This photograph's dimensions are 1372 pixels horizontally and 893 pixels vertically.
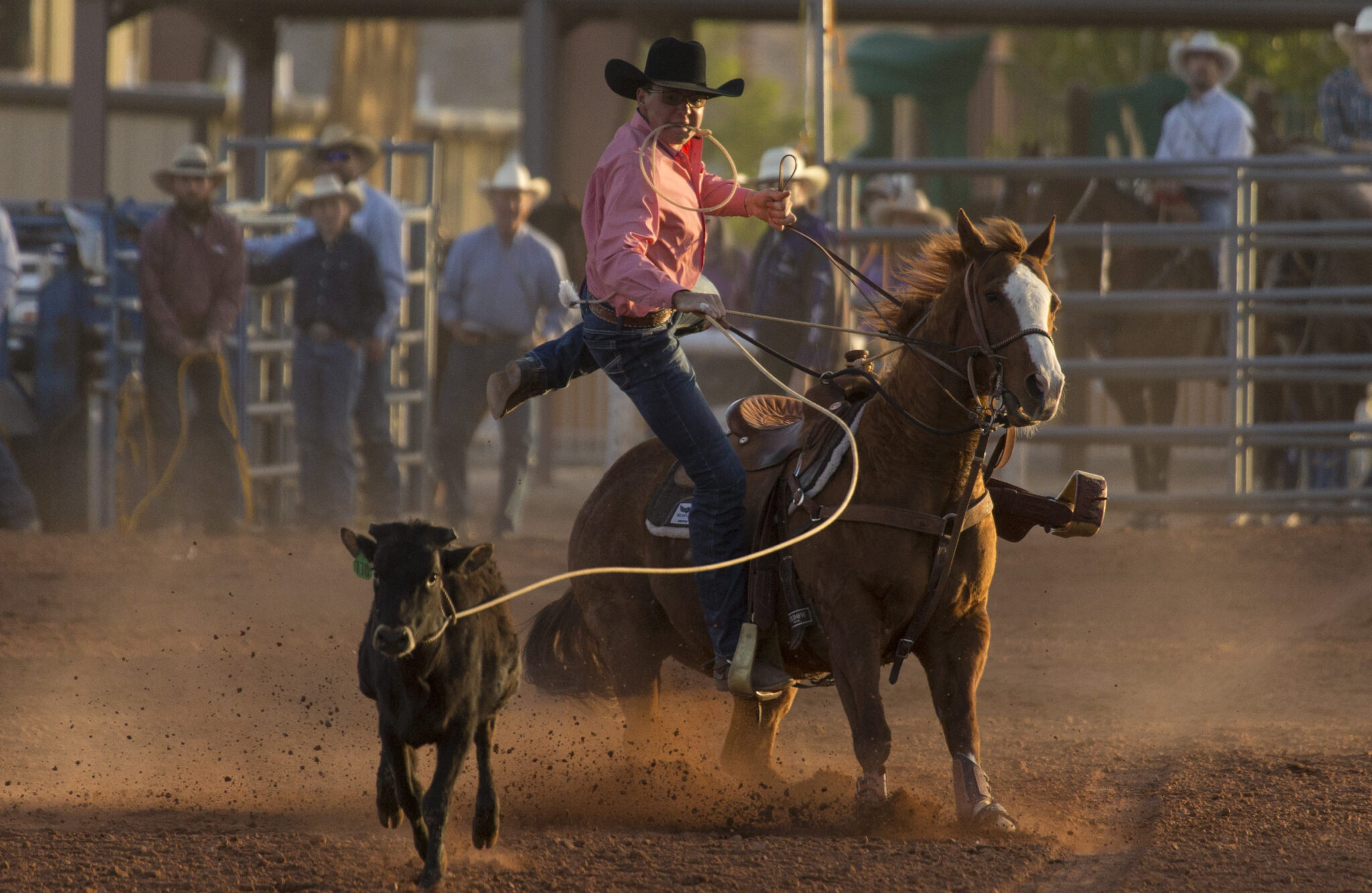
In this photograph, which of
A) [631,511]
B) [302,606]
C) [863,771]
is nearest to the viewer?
[863,771]

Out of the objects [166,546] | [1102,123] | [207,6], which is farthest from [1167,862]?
[1102,123]

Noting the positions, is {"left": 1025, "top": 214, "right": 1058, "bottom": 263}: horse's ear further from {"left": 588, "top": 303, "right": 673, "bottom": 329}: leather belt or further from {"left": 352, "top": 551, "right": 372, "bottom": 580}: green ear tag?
{"left": 352, "top": 551, "right": 372, "bottom": 580}: green ear tag

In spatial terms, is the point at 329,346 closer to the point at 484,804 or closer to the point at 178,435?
the point at 178,435

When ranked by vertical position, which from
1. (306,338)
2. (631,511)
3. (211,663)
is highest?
(306,338)

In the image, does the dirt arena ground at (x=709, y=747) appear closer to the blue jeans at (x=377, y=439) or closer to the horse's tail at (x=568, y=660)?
the horse's tail at (x=568, y=660)

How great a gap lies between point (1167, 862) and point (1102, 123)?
1470cm

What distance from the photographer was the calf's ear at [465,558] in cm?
445

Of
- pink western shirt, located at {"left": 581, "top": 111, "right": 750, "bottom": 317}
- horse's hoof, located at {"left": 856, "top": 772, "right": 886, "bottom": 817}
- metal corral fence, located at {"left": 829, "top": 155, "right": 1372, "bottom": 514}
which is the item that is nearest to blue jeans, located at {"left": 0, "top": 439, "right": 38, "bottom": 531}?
metal corral fence, located at {"left": 829, "top": 155, "right": 1372, "bottom": 514}

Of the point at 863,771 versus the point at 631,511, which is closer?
the point at 863,771

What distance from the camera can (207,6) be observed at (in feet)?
50.4

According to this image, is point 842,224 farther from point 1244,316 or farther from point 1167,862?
point 1167,862

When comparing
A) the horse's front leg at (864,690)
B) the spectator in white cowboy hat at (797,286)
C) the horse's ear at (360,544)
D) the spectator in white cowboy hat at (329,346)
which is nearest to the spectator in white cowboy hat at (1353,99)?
the spectator in white cowboy hat at (797,286)

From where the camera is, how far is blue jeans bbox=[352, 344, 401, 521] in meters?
11.9

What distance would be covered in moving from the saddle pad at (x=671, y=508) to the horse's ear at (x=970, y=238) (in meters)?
1.16
